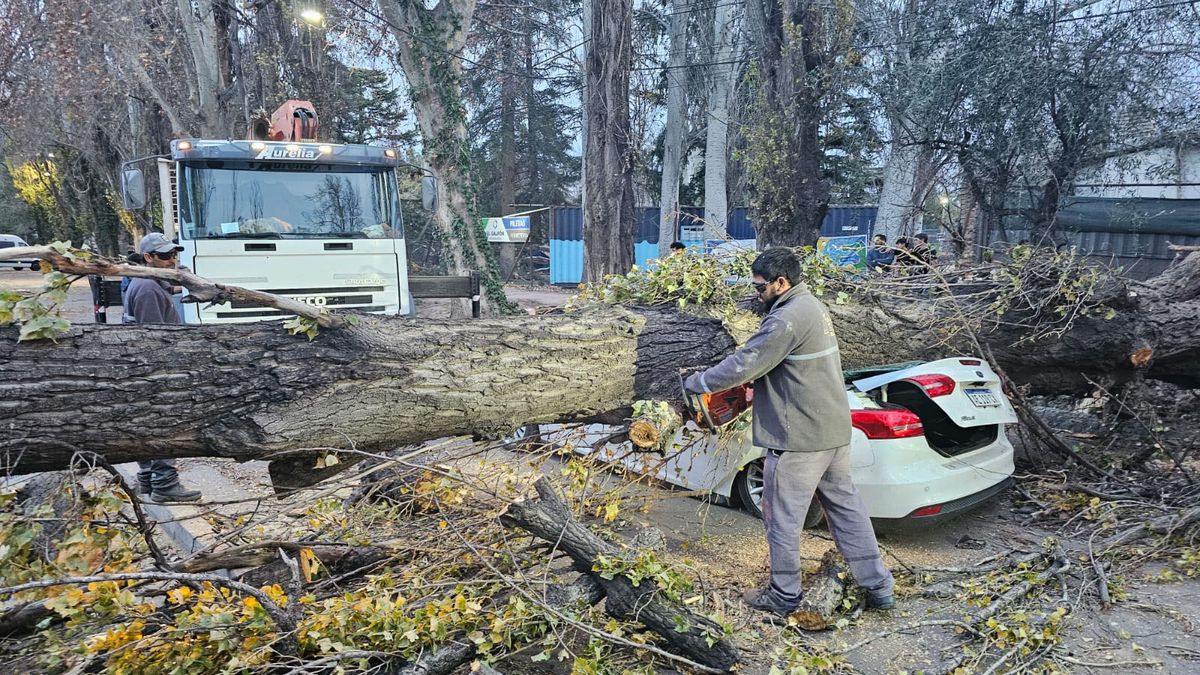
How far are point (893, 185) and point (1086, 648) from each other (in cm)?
1202

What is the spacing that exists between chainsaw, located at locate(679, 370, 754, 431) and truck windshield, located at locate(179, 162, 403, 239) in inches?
226

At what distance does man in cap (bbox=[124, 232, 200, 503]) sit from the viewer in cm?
540

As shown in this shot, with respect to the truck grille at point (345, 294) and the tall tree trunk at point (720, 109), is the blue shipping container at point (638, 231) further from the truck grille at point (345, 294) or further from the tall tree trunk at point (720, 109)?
the truck grille at point (345, 294)

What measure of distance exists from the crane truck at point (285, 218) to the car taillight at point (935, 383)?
238 inches

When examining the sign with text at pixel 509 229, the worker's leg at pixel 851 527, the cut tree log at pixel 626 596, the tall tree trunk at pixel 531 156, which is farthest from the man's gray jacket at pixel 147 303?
the tall tree trunk at pixel 531 156

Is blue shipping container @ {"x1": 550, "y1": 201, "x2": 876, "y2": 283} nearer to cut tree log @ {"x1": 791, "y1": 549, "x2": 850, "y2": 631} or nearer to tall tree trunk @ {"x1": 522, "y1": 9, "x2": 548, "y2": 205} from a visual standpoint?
tall tree trunk @ {"x1": 522, "y1": 9, "x2": 548, "y2": 205}

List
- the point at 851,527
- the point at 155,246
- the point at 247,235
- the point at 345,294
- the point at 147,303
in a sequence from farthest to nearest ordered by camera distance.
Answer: the point at 345,294, the point at 247,235, the point at 155,246, the point at 147,303, the point at 851,527

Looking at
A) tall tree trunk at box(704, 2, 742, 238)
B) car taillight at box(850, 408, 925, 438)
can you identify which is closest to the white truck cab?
car taillight at box(850, 408, 925, 438)

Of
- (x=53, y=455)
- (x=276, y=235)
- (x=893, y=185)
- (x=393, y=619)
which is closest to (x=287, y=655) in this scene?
(x=393, y=619)

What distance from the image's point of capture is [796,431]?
3637 millimetres

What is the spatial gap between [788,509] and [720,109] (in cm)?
1427

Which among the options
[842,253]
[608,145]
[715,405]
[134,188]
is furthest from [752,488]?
[608,145]

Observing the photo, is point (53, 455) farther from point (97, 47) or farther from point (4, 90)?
point (4, 90)

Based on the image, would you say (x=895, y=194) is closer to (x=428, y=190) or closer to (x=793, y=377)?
(x=428, y=190)
